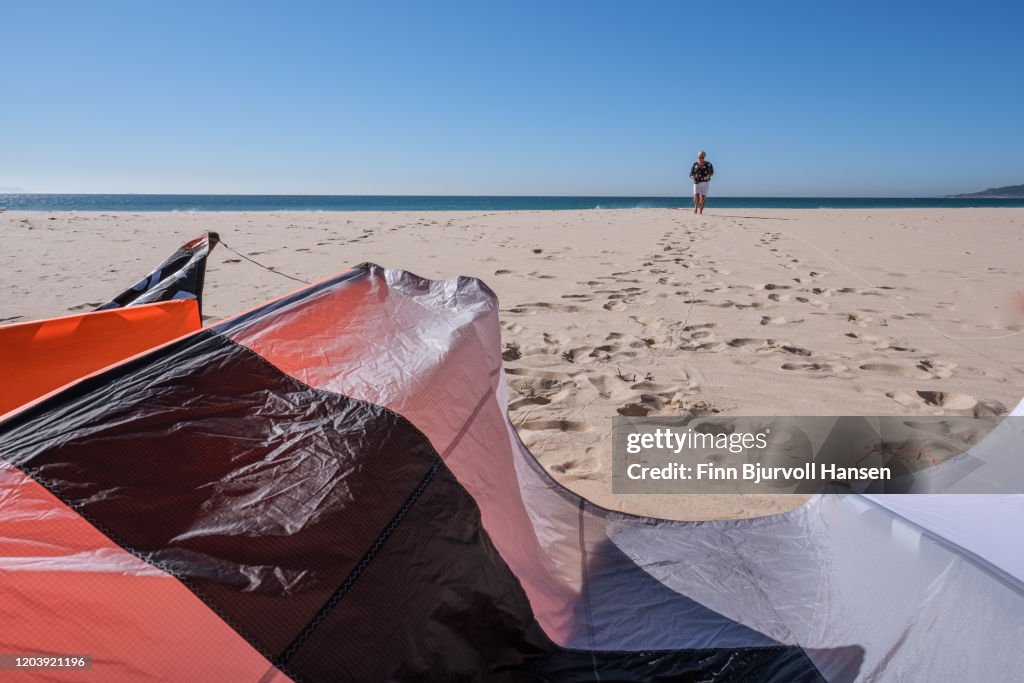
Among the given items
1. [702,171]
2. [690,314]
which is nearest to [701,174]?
[702,171]

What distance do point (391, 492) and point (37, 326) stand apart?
202cm

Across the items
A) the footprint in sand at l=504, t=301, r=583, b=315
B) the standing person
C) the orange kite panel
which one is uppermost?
the standing person

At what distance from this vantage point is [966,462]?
167 cm

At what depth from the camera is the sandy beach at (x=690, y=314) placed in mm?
2701

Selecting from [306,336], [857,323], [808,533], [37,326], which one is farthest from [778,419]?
[37,326]

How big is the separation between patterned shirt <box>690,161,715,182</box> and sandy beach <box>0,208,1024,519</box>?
5816 millimetres

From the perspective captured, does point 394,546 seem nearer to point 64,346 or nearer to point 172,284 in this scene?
point 64,346

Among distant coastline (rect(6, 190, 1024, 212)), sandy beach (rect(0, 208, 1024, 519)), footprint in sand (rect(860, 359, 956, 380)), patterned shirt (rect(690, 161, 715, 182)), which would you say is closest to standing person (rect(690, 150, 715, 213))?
patterned shirt (rect(690, 161, 715, 182))

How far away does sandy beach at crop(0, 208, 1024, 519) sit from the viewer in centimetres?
270

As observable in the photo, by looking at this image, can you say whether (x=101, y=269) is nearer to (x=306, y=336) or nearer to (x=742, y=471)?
(x=306, y=336)

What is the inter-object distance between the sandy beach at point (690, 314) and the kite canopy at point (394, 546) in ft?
1.41

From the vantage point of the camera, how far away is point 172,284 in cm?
291

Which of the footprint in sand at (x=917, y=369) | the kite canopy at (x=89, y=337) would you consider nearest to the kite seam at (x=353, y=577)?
the kite canopy at (x=89, y=337)

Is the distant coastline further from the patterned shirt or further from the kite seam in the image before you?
the kite seam
